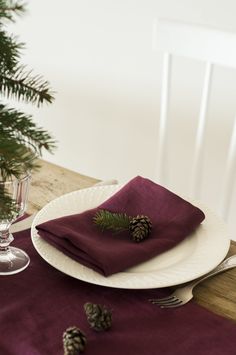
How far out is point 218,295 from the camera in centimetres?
90

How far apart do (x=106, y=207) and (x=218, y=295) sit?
24 cm

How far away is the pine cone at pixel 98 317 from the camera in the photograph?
0.78 metres

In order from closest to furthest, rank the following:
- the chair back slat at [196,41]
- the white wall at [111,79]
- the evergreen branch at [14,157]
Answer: the evergreen branch at [14,157], the chair back slat at [196,41], the white wall at [111,79]

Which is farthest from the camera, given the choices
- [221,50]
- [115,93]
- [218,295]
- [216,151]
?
[115,93]

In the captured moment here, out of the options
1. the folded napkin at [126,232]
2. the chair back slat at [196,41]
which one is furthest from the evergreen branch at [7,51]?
the chair back slat at [196,41]

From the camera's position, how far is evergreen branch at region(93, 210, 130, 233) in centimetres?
94

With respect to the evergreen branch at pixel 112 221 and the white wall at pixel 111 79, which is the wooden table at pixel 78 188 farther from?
the white wall at pixel 111 79

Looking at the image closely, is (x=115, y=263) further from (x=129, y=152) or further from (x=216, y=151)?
(x=129, y=152)

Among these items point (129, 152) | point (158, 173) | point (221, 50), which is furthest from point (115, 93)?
point (221, 50)

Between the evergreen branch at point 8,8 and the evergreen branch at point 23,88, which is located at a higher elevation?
the evergreen branch at point 8,8

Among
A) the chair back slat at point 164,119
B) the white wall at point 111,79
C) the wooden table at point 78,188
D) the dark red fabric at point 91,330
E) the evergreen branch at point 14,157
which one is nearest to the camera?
the evergreen branch at point 14,157

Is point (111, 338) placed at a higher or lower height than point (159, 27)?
lower

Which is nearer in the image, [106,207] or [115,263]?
[115,263]

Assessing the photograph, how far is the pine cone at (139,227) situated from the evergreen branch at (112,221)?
0.04 ft
